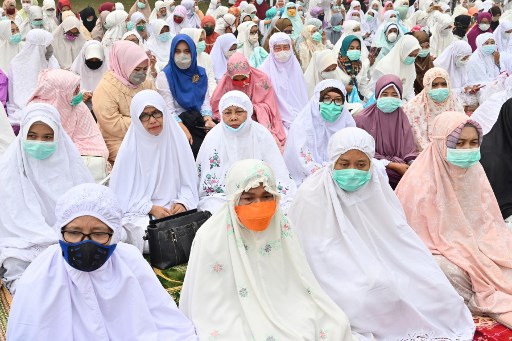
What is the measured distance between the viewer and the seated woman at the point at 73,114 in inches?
189

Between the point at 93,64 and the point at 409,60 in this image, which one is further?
the point at 409,60

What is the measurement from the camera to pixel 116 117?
5.15m

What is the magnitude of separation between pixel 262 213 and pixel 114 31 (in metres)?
7.78

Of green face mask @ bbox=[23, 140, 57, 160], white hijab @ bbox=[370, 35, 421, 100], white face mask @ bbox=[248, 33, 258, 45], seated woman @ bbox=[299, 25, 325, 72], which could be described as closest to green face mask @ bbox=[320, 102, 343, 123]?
green face mask @ bbox=[23, 140, 57, 160]

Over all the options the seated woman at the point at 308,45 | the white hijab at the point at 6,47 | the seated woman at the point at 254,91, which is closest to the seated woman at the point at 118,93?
the seated woman at the point at 254,91

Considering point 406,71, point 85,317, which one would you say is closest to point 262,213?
point 85,317

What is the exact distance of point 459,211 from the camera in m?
3.62

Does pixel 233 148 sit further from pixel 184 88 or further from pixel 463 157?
pixel 463 157

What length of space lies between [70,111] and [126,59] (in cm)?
67

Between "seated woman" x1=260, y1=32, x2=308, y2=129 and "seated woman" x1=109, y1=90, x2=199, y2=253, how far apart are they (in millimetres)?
2339

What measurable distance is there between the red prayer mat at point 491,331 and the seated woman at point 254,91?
9.31ft

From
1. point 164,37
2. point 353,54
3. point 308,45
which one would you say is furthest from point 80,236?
point 164,37

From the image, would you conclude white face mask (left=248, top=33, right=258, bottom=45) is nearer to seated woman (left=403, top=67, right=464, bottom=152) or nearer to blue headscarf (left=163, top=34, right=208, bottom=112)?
blue headscarf (left=163, top=34, right=208, bottom=112)

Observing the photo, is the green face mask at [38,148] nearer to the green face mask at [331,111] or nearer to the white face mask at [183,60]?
the green face mask at [331,111]
